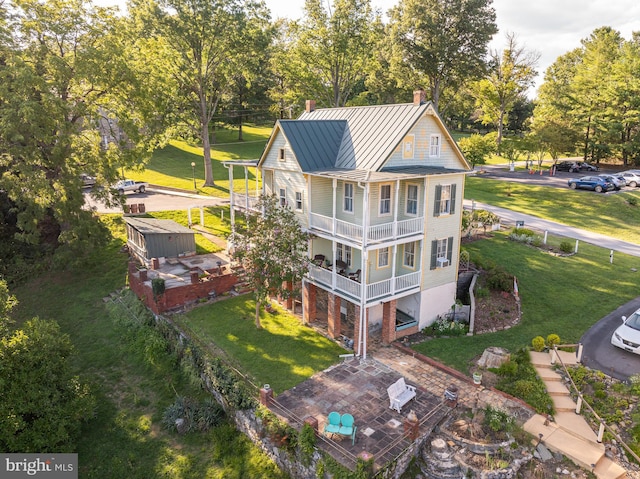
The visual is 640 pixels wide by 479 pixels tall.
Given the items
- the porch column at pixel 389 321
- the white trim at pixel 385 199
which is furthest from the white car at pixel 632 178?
the porch column at pixel 389 321

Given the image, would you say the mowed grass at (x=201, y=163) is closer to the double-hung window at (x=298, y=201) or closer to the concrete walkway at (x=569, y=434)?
the double-hung window at (x=298, y=201)

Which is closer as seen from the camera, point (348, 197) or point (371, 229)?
point (371, 229)

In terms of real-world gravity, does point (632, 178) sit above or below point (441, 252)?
above

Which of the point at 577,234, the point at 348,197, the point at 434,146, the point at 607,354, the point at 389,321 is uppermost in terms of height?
the point at 434,146

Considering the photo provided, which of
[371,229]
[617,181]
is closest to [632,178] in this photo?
[617,181]

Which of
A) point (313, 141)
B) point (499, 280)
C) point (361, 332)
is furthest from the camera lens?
point (499, 280)

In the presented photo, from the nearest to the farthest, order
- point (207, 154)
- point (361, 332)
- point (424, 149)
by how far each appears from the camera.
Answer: point (361, 332), point (424, 149), point (207, 154)

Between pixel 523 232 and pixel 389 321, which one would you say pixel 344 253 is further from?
pixel 523 232
